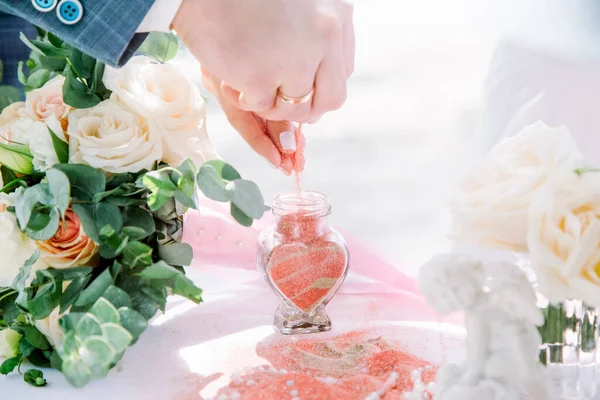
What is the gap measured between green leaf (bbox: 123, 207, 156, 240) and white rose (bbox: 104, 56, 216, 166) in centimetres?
8

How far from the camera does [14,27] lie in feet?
4.34

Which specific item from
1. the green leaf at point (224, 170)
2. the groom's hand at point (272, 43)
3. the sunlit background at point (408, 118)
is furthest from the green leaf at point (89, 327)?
the sunlit background at point (408, 118)

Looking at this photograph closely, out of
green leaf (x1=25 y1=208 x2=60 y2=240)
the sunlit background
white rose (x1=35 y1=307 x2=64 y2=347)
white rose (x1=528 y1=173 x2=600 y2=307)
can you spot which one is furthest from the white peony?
the sunlit background

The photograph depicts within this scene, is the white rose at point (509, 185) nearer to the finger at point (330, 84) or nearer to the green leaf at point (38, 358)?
the finger at point (330, 84)

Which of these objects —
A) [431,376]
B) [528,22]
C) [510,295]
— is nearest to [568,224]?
[510,295]

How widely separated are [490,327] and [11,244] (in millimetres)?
574

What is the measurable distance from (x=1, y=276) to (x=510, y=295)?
0.62 metres

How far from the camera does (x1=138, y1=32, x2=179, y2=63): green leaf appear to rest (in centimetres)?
104

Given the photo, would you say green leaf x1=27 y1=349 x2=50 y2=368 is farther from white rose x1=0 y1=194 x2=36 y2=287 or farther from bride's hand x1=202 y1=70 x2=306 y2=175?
bride's hand x1=202 y1=70 x2=306 y2=175

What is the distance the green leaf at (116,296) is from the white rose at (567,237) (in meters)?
0.44

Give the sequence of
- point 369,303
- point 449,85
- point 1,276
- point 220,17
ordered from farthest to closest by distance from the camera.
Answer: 1. point 449,85
2. point 369,303
3. point 1,276
4. point 220,17

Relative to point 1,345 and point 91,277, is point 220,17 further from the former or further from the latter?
point 1,345

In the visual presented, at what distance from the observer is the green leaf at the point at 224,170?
829 mm

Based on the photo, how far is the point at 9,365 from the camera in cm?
95
